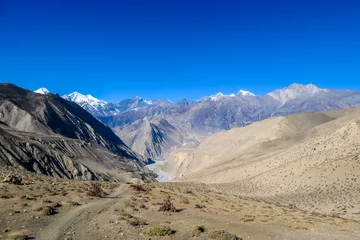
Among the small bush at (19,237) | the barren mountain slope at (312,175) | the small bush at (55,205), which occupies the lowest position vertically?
the barren mountain slope at (312,175)

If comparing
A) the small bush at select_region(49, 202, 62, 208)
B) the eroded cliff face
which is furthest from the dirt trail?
the eroded cliff face

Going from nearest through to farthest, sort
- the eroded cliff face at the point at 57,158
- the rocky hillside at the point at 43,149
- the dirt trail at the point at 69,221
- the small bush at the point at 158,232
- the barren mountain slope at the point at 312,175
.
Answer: the dirt trail at the point at 69,221
the small bush at the point at 158,232
the barren mountain slope at the point at 312,175
the eroded cliff face at the point at 57,158
the rocky hillside at the point at 43,149

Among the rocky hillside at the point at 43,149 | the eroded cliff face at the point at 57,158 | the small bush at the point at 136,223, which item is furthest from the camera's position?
the rocky hillside at the point at 43,149

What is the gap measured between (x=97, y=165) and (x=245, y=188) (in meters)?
70.9

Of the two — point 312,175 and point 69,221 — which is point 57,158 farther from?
point 69,221

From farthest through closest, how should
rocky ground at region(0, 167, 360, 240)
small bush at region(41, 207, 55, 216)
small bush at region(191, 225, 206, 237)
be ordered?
small bush at region(41, 207, 55, 216)
small bush at region(191, 225, 206, 237)
rocky ground at region(0, 167, 360, 240)

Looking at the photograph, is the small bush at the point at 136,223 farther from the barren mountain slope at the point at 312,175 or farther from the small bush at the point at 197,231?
the barren mountain slope at the point at 312,175

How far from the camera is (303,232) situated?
912 inches

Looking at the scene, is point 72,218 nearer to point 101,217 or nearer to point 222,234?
point 101,217

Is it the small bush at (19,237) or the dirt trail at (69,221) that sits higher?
the small bush at (19,237)

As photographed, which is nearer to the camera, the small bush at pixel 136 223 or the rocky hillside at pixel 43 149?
the small bush at pixel 136 223

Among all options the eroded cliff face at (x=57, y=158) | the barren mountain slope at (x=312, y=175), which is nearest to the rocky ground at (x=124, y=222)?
the barren mountain slope at (x=312, y=175)

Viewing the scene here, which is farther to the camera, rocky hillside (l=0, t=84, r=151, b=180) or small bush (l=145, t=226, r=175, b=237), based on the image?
rocky hillside (l=0, t=84, r=151, b=180)

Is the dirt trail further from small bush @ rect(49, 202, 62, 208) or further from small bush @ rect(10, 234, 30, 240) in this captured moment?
small bush @ rect(49, 202, 62, 208)
